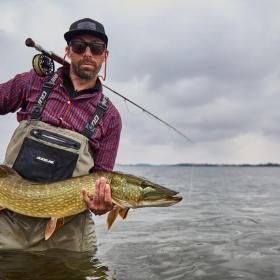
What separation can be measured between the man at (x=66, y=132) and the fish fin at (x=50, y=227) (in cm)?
8

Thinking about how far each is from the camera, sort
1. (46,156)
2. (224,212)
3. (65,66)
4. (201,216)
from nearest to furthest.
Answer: (46,156), (65,66), (201,216), (224,212)

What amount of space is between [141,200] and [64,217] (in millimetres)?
806

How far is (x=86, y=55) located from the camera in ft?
13.2

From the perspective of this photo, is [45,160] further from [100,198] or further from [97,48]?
[97,48]

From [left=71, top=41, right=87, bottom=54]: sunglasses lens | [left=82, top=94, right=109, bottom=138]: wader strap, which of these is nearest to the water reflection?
[left=82, top=94, right=109, bottom=138]: wader strap

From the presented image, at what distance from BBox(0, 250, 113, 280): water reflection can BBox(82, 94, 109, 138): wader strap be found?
48.8 inches

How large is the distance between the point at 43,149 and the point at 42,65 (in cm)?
91

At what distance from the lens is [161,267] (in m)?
5.53

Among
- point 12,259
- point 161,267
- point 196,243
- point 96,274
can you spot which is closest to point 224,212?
point 196,243

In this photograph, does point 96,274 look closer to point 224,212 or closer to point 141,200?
point 141,200

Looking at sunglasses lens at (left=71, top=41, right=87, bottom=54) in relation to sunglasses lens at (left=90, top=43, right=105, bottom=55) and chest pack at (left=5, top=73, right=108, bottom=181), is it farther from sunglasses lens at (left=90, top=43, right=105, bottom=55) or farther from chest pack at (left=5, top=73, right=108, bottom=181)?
chest pack at (left=5, top=73, right=108, bottom=181)

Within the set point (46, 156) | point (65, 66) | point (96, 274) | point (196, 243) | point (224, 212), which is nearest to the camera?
point (46, 156)

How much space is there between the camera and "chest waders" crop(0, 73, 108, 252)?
147 inches

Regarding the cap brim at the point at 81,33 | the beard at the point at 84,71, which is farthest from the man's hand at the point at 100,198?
the cap brim at the point at 81,33
